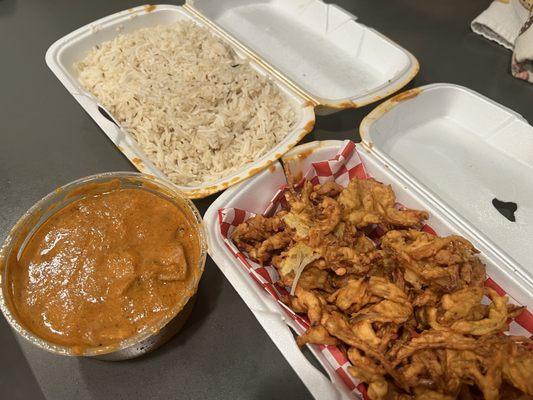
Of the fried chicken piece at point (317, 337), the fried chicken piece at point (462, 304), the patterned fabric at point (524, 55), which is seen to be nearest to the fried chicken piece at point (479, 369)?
the fried chicken piece at point (462, 304)

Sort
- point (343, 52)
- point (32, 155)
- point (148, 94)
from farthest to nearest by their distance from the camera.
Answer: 1. point (343, 52)
2. point (32, 155)
3. point (148, 94)

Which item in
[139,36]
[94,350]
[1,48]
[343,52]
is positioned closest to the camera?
[94,350]

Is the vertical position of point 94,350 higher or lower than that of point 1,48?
lower

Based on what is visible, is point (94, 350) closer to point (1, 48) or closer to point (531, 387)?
point (531, 387)

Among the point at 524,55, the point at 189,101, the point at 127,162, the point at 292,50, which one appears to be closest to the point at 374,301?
the point at 189,101

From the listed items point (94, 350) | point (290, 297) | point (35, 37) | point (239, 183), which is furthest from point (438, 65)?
point (35, 37)

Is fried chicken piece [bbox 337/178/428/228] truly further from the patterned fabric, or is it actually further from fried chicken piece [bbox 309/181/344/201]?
the patterned fabric

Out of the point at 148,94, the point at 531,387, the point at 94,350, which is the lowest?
the point at 531,387
